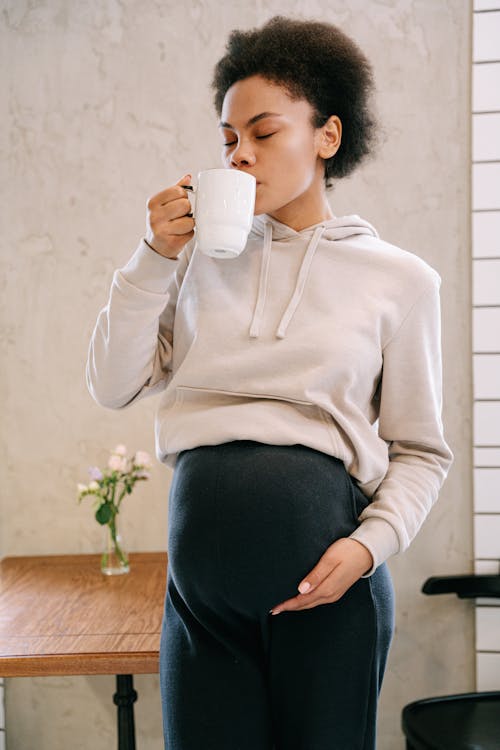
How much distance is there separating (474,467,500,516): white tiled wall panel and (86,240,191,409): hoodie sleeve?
3.59 ft

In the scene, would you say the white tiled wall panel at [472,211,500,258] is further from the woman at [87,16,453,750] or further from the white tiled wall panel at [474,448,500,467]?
the woman at [87,16,453,750]

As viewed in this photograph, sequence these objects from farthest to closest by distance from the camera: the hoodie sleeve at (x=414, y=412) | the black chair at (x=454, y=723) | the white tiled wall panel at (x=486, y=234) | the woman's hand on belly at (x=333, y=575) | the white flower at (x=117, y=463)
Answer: the white tiled wall panel at (x=486, y=234), the white flower at (x=117, y=463), the black chair at (x=454, y=723), the hoodie sleeve at (x=414, y=412), the woman's hand on belly at (x=333, y=575)

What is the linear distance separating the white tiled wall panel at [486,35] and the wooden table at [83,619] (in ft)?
4.47

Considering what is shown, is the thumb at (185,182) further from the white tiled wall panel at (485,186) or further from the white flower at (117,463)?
the white tiled wall panel at (485,186)

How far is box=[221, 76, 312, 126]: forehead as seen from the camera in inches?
34.0

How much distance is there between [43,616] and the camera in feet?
4.74

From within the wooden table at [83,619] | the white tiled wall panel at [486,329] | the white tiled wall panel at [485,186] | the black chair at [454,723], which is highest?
the white tiled wall panel at [485,186]

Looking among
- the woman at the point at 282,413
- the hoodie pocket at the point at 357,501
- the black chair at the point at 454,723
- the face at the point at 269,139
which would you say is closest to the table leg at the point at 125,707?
the black chair at the point at 454,723

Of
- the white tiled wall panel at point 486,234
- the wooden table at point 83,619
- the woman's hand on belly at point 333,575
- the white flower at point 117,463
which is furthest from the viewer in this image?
the white tiled wall panel at point 486,234

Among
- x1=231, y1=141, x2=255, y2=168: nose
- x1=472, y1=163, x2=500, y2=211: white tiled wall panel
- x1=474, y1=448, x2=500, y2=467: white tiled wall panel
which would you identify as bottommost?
x1=474, y1=448, x2=500, y2=467: white tiled wall panel

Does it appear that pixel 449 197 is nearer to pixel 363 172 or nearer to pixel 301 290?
pixel 363 172

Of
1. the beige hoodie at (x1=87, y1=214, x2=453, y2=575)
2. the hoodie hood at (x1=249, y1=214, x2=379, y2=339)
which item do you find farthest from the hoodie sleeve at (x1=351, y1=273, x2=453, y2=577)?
the hoodie hood at (x1=249, y1=214, x2=379, y2=339)

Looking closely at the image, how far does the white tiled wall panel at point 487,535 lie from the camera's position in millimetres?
1813

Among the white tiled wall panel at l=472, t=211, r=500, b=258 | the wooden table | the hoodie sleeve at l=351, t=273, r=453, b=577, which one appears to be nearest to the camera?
the hoodie sleeve at l=351, t=273, r=453, b=577
